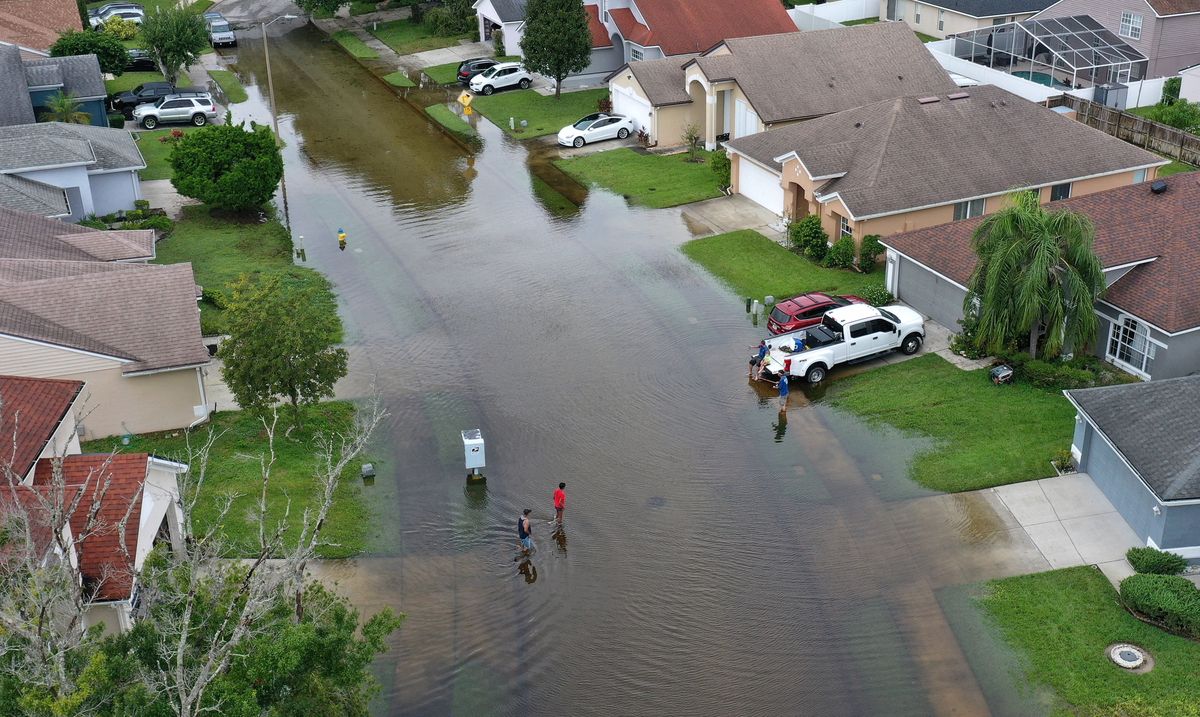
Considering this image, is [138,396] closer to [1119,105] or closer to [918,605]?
[918,605]

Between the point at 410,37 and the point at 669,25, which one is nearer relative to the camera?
the point at 669,25

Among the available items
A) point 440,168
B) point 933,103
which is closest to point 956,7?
point 933,103

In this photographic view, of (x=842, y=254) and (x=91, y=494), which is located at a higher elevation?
(x=91, y=494)

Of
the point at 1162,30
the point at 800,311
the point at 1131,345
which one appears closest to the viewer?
the point at 1131,345

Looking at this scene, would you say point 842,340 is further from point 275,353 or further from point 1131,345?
point 275,353

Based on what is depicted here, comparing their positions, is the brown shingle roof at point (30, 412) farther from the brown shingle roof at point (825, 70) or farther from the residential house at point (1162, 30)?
the residential house at point (1162, 30)

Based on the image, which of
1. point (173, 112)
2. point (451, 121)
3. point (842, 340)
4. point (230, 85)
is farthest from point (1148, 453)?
point (230, 85)

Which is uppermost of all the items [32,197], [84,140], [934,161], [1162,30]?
[1162,30]
